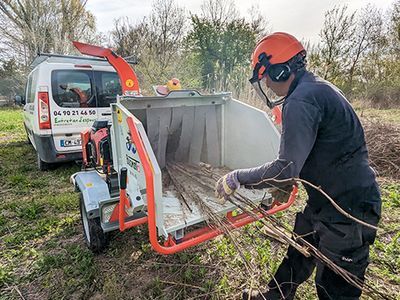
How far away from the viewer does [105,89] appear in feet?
16.8

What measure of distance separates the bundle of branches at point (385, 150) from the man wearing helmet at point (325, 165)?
416cm

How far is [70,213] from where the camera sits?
146 inches

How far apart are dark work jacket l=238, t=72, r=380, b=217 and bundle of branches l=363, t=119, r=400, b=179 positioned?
13.8 ft

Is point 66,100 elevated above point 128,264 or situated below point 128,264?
above

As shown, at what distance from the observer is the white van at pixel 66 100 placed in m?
4.53

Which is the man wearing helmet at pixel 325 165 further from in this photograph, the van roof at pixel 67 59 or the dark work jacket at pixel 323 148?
the van roof at pixel 67 59

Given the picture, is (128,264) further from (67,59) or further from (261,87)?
(67,59)

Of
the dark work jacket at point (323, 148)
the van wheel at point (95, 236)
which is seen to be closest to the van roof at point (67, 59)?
the van wheel at point (95, 236)

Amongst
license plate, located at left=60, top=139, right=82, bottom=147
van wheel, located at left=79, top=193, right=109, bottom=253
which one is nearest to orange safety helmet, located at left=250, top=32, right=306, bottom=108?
van wheel, located at left=79, top=193, right=109, bottom=253

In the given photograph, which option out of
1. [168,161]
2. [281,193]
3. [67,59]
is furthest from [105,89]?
[281,193]

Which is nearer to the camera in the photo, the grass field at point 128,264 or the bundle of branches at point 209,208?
the bundle of branches at point 209,208

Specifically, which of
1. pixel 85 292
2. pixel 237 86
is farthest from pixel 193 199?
pixel 237 86

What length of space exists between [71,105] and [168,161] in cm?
267

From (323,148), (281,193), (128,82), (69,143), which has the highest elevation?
(128,82)
